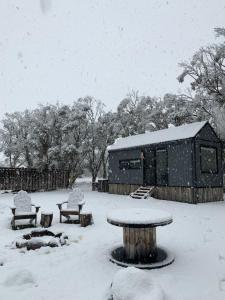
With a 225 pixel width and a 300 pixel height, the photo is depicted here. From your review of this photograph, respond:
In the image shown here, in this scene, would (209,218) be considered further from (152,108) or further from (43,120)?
(152,108)

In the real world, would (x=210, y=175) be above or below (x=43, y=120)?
below

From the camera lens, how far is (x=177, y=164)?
15.3m

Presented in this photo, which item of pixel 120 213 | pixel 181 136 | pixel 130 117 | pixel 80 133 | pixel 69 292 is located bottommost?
pixel 69 292

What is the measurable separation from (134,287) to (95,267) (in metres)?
1.56

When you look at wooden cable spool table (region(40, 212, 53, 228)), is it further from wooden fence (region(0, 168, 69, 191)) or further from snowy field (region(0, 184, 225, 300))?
wooden fence (region(0, 168, 69, 191))

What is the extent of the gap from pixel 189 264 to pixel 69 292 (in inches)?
99.9

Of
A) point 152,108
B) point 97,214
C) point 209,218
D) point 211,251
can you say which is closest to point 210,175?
point 209,218

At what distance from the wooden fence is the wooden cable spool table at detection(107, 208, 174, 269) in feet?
51.7

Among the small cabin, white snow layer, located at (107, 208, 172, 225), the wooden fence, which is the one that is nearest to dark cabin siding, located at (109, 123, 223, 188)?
the small cabin

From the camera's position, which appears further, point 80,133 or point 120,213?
point 80,133

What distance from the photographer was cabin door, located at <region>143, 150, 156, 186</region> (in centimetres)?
1764

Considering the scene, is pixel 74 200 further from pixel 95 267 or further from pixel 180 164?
pixel 180 164

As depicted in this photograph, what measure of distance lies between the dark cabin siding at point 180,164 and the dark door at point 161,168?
1.10 metres

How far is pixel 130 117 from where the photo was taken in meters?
30.4
